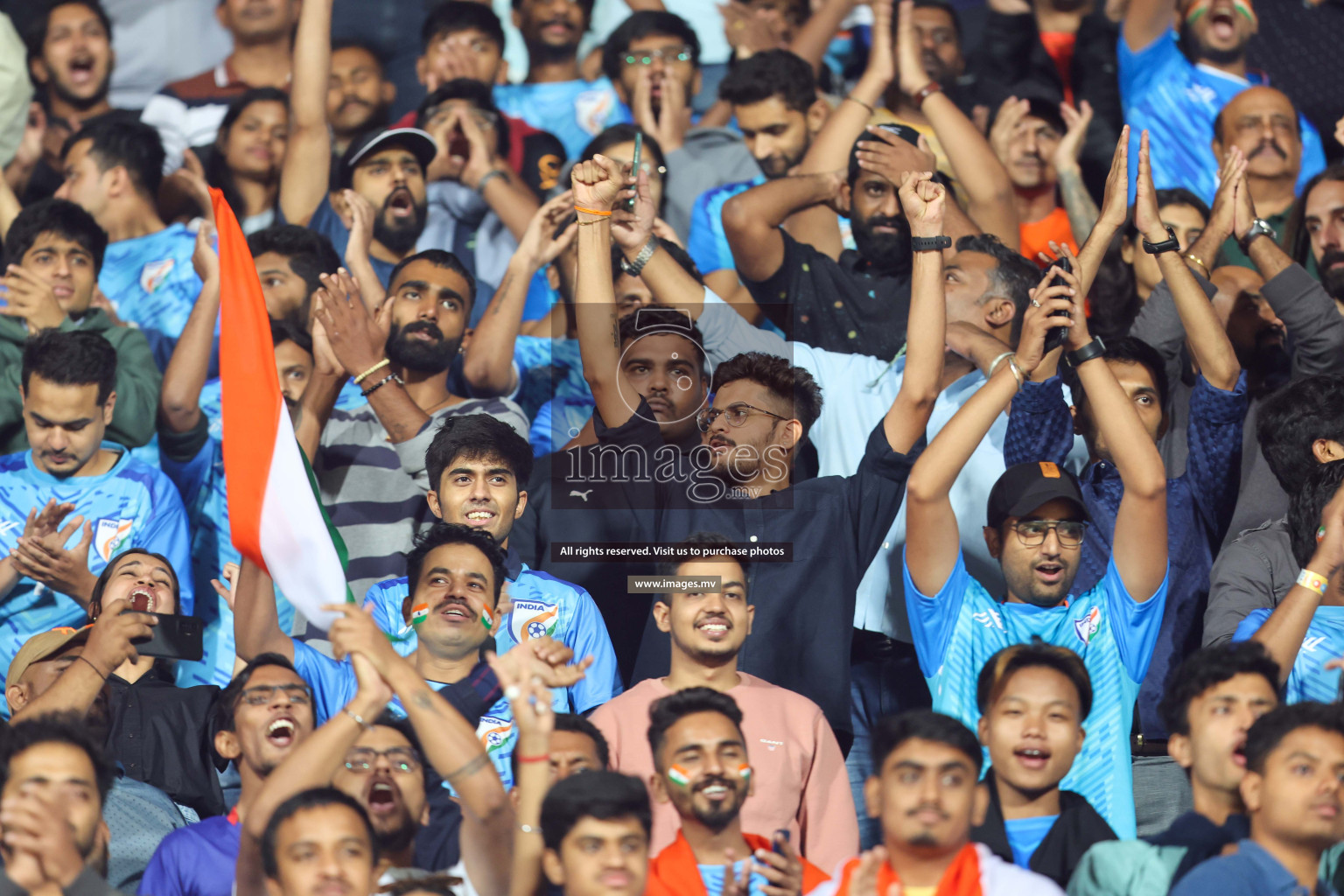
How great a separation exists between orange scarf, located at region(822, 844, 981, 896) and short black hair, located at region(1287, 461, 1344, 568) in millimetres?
1454

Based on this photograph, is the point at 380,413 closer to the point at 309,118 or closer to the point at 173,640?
the point at 173,640

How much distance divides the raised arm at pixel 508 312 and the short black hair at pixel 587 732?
1846 millimetres

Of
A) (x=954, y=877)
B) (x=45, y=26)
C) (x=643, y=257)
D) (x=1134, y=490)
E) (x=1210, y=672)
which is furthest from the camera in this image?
(x=45, y=26)

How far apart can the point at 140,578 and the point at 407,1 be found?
422cm

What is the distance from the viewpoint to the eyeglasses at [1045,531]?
5047 mm

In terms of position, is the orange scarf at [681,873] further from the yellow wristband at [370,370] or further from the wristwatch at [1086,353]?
the yellow wristband at [370,370]

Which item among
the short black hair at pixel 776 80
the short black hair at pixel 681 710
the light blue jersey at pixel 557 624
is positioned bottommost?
the short black hair at pixel 681 710

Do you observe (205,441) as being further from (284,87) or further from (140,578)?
(284,87)

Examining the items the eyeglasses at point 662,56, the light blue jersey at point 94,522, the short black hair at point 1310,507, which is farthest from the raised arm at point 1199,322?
the light blue jersey at point 94,522

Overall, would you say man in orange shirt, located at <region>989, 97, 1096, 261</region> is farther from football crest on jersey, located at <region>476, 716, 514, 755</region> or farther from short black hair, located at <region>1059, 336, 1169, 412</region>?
football crest on jersey, located at <region>476, 716, 514, 755</region>

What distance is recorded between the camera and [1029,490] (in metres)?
5.10

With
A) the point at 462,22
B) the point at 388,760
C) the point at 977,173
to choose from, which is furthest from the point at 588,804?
the point at 462,22

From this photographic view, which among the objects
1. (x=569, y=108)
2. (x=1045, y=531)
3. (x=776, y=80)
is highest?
(x=569, y=108)

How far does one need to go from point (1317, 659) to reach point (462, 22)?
4745 millimetres
